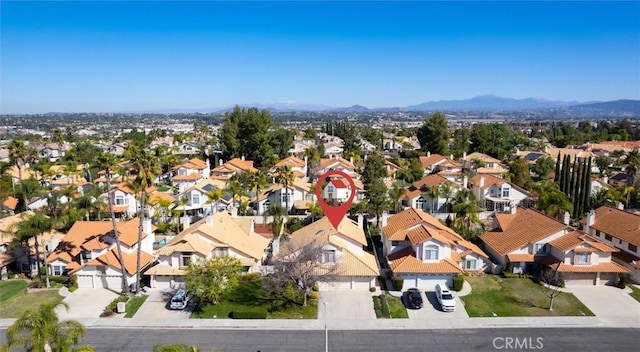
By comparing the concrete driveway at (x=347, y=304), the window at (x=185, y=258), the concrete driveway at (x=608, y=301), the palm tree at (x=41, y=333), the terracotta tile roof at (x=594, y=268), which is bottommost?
the concrete driveway at (x=608, y=301)

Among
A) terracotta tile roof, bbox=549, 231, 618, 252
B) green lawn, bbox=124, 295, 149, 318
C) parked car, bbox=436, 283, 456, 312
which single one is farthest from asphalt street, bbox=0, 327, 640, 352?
terracotta tile roof, bbox=549, 231, 618, 252

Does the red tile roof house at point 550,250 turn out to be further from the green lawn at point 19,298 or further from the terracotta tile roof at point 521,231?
the green lawn at point 19,298

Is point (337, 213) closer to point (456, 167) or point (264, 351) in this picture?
point (264, 351)

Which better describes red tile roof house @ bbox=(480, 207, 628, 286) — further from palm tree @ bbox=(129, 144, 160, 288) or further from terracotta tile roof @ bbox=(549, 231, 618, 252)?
palm tree @ bbox=(129, 144, 160, 288)

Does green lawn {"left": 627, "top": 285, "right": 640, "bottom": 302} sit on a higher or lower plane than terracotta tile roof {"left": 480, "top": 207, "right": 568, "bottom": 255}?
lower

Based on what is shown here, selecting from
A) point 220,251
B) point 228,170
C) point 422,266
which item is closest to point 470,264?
point 422,266

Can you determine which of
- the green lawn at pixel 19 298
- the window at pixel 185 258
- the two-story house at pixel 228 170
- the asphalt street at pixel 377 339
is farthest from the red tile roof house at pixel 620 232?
the two-story house at pixel 228 170

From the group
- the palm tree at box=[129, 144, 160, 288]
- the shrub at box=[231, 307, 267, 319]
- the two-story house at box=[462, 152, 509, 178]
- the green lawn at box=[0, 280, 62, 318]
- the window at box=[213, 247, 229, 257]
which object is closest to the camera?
the shrub at box=[231, 307, 267, 319]
